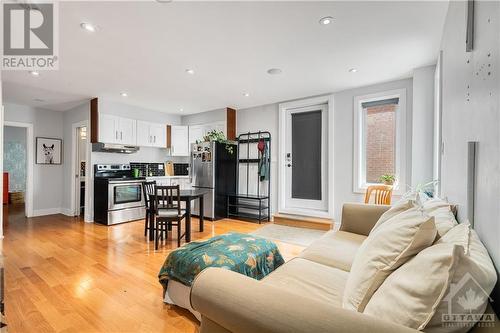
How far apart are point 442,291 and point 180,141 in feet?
20.0

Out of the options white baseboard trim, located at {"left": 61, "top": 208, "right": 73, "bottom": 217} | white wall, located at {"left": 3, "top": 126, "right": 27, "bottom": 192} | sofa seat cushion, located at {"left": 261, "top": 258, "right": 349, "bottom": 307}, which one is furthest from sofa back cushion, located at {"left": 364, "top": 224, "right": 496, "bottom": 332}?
white wall, located at {"left": 3, "top": 126, "right": 27, "bottom": 192}

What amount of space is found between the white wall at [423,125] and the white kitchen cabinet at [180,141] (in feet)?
16.2

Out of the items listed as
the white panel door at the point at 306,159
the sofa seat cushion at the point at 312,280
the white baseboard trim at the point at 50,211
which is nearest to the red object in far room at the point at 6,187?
the white baseboard trim at the point at 50,211

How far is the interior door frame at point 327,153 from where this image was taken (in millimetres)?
4363

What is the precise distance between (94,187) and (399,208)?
518 cm

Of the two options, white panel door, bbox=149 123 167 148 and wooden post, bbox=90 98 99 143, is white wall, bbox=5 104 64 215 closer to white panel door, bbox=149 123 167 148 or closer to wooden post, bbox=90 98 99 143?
wooden post, bbox=90 98 99 143

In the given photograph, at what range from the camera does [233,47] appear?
8.87 feet

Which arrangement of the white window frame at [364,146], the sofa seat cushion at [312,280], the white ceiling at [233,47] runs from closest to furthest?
the sofa seat cushion at [312,280]
the white ceiling at [233,47]
the white window frame at [364,146]

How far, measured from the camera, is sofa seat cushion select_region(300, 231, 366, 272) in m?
1.74

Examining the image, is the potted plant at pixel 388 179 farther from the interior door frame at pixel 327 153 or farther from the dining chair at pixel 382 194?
the interior door frame at pixel 327 153

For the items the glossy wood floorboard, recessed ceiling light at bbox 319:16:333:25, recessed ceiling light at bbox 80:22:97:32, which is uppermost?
recessed ceiling light at bbox 319:16:333:25

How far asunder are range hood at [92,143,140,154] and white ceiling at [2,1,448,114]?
962mm

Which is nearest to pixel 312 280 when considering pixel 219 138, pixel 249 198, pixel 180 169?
pixel 249 198

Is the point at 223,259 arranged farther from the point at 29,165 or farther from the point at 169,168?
the point at 29,165
